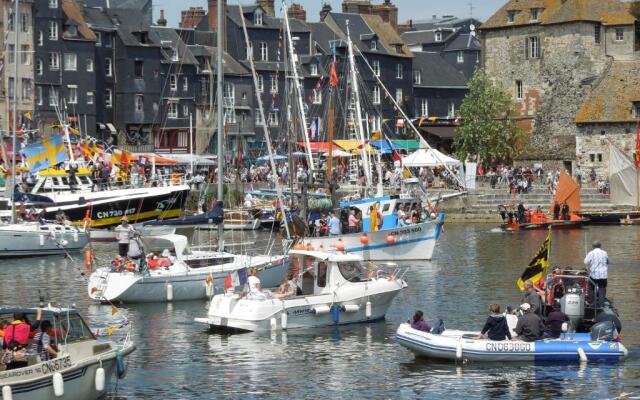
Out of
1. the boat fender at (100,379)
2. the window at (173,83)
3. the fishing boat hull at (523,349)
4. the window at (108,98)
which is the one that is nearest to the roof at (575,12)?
the window at (173,83)

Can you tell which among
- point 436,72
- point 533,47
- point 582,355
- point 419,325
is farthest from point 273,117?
point 582,355

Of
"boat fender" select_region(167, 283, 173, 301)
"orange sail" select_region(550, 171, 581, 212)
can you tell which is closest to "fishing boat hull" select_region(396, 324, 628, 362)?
"boat fender" select_region(167, 283, 173, 301)

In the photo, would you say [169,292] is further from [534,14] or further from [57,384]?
[534,14]

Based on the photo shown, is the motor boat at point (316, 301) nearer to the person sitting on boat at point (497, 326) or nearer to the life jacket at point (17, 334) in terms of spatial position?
the person sitting on boat at point (497, 326)

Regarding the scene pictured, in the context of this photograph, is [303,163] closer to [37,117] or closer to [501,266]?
[37,117]

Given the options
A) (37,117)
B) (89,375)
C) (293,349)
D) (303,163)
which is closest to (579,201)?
(303,163)

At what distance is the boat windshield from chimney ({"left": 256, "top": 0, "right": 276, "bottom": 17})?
86.1 metres

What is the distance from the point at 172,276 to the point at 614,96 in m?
64.3

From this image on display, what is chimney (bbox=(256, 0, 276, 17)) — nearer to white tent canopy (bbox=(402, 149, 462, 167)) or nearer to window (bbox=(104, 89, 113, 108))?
window (bbox=(104, 89, 113, 108))

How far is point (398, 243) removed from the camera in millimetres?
60375

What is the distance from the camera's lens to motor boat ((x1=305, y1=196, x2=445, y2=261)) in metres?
59.4

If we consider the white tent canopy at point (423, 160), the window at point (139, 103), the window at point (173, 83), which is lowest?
the white tent canopy at point (423, 160)

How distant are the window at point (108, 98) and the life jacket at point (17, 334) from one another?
88.1 m

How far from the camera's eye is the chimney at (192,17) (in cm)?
12412
